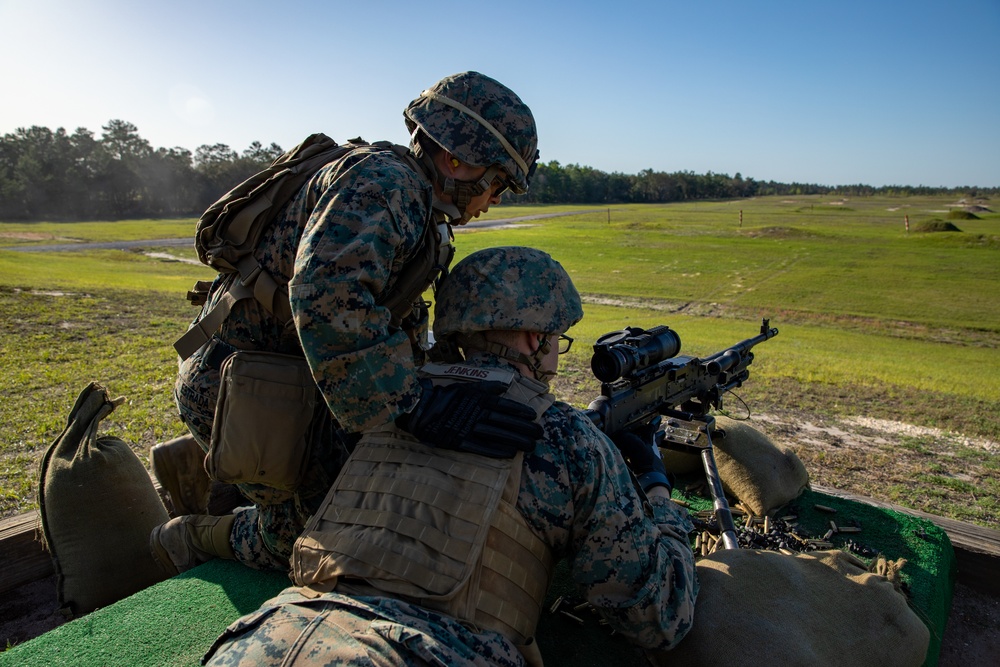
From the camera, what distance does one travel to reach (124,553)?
3895mm

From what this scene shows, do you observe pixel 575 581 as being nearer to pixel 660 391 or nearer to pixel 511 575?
pixel 511 575

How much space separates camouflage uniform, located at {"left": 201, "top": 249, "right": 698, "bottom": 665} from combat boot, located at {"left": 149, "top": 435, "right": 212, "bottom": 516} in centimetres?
258

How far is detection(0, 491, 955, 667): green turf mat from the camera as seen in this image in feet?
9.37

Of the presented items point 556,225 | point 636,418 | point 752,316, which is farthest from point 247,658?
point 556,225

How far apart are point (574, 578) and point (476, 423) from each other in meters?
0.72

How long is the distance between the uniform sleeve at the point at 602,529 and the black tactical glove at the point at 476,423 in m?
0.14

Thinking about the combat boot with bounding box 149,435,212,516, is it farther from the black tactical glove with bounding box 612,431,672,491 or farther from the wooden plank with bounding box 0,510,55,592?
the black tactical glove with bounding box 612,431,672,491

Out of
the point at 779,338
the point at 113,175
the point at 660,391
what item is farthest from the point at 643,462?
the point at 113,175

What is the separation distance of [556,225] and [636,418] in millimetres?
41403

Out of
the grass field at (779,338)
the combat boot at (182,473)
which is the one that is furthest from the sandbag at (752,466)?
the combat boot at (182,473)

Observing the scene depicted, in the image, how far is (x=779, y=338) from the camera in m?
15.4

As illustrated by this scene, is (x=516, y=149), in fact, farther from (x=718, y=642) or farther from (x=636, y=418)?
(x=718, y=642)

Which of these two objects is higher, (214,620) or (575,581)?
(575,581)

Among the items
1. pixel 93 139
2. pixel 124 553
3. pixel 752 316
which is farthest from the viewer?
pixel 93 139
